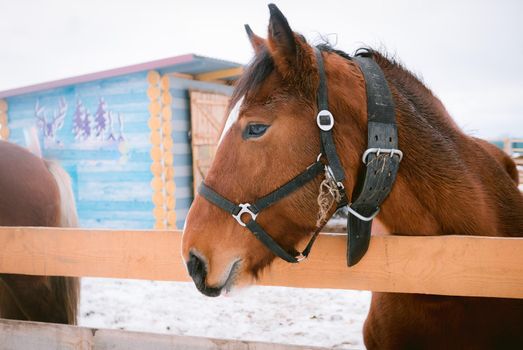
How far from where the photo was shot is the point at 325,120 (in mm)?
1339

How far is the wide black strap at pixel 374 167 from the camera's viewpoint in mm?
1364

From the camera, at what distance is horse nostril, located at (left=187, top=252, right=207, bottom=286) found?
→ 1324mm

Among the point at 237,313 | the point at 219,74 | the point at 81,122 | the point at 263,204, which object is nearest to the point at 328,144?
the point at 263,204

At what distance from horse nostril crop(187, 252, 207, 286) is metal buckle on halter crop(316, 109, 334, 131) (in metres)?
0.64

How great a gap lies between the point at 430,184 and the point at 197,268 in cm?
95

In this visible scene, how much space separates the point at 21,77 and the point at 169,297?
2073 inches

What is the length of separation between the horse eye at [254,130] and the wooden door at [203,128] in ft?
22.0

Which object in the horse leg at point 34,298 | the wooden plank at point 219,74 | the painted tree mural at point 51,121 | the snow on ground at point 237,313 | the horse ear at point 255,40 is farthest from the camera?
the painted tree mural at point 51,121

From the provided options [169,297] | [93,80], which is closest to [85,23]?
[93,80]

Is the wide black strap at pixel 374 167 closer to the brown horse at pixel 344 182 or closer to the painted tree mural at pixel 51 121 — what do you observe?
the brown horse at pixel 344 182

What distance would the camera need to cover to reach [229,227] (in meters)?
1.35

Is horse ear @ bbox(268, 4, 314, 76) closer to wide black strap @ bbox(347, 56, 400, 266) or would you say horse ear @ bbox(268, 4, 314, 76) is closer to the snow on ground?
wide black strap @ bbox(347, 56, 400, 266)

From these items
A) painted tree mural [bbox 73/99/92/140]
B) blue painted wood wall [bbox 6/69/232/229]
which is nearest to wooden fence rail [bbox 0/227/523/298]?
blue painted wood wall [bbox 6/69/232/229]

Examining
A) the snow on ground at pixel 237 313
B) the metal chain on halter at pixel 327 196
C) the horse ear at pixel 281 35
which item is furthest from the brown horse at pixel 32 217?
the horse ear at pixel 281 35
